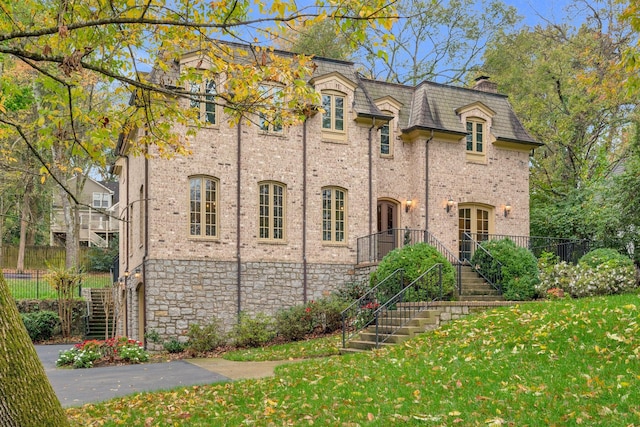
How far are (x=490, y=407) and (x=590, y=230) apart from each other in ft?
59.2

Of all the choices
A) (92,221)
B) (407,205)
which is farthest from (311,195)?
(92,221)

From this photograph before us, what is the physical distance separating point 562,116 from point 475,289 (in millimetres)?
13640

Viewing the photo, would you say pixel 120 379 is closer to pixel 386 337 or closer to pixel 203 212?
pixel 386 337

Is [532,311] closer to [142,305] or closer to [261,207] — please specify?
[261,207]

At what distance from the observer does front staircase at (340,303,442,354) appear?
12672mm

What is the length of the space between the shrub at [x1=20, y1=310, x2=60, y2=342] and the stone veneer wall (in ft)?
21.0

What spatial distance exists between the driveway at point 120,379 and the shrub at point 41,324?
924cm

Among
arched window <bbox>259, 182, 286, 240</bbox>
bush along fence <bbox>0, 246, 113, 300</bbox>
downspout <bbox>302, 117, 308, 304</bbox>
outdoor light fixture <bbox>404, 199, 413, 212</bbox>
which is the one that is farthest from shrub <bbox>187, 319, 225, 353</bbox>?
bush along fence <bbox>0, 246, 113, 300</bbox>

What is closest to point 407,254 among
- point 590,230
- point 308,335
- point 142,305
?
point 308,335

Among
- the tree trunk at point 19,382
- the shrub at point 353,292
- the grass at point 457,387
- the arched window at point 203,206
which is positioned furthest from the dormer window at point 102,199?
the tree trunk at point 19,382

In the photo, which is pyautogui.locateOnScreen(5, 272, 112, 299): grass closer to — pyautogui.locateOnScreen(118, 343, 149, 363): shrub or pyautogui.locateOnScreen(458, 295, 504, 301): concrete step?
pyautogui.locateOnScreen(118, 343, 149, 363): shrub

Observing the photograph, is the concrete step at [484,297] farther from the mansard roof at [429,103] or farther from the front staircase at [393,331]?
the mansard roof at [429,103]

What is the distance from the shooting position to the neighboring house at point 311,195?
16984mm

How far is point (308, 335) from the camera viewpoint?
16812 mm
